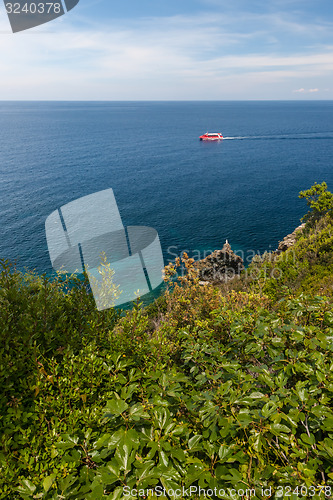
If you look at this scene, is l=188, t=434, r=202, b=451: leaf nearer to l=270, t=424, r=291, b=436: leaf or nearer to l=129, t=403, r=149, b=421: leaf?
l=129, t=403, r=149, b=421: leaf

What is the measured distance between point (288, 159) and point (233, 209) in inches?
1757

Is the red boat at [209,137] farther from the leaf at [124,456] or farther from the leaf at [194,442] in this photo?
the leaf at [124,456]

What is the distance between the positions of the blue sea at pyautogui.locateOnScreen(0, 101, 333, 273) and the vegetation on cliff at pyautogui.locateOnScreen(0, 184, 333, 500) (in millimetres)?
34798

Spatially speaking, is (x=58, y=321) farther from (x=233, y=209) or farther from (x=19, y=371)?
(x=233, y=209)

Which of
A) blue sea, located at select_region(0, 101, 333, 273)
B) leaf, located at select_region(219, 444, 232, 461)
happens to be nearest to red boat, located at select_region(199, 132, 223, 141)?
blue sea, located at select_region(0, 101, 333, 273)

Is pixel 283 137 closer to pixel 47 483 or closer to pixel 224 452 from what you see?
pixel 224 452

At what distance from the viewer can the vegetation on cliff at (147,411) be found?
91.4 inches

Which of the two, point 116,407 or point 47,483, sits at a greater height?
point 116,407

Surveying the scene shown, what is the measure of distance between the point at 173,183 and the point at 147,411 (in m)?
→ 67.6

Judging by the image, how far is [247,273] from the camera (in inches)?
1017

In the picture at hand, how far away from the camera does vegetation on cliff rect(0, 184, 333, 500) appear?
2.32 meters

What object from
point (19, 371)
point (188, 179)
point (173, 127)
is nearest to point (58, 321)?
point (19, 371)

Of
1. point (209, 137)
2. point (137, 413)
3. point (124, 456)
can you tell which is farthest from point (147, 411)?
point (209, 137)

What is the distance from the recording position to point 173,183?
68.3m
